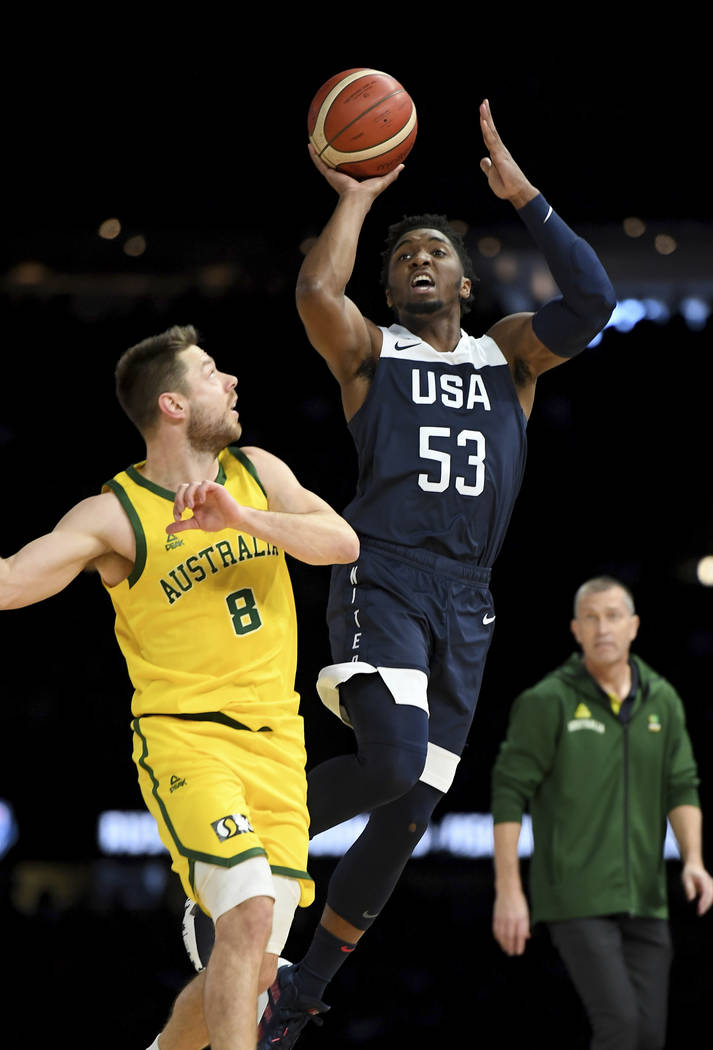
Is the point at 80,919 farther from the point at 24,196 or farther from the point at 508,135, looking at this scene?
the point at 508,135

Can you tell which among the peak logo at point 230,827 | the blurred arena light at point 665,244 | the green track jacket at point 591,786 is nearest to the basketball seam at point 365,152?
the peak logo at point 230,827

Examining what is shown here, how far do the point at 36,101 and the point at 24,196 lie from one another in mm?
527

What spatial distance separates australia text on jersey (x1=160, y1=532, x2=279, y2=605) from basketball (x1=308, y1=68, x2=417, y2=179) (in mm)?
1343

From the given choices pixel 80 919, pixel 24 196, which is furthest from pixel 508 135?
pixel 80 919

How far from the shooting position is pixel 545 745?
561cm

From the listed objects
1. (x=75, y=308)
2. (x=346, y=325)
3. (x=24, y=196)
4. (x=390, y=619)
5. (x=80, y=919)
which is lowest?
(x=80, y=919)

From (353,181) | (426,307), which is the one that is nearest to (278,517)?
(426,307)

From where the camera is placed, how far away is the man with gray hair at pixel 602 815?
530 centimetres

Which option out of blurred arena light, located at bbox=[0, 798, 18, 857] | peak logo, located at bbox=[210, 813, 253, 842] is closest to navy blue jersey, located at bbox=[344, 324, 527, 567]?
peak logo, located at bbox=[210, 813, 253, 842]

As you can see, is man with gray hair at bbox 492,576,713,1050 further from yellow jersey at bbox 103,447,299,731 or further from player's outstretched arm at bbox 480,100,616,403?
yellow jersey at bbox 103,447,299,731

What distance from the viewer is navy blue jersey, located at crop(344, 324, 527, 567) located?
13.1ft

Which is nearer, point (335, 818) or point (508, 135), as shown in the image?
point (335, 818)

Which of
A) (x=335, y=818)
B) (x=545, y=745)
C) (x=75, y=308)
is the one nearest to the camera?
(x=335, y=818)

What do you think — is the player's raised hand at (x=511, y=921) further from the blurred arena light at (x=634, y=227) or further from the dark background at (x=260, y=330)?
the blurred arena light at (x=634, y=227)
